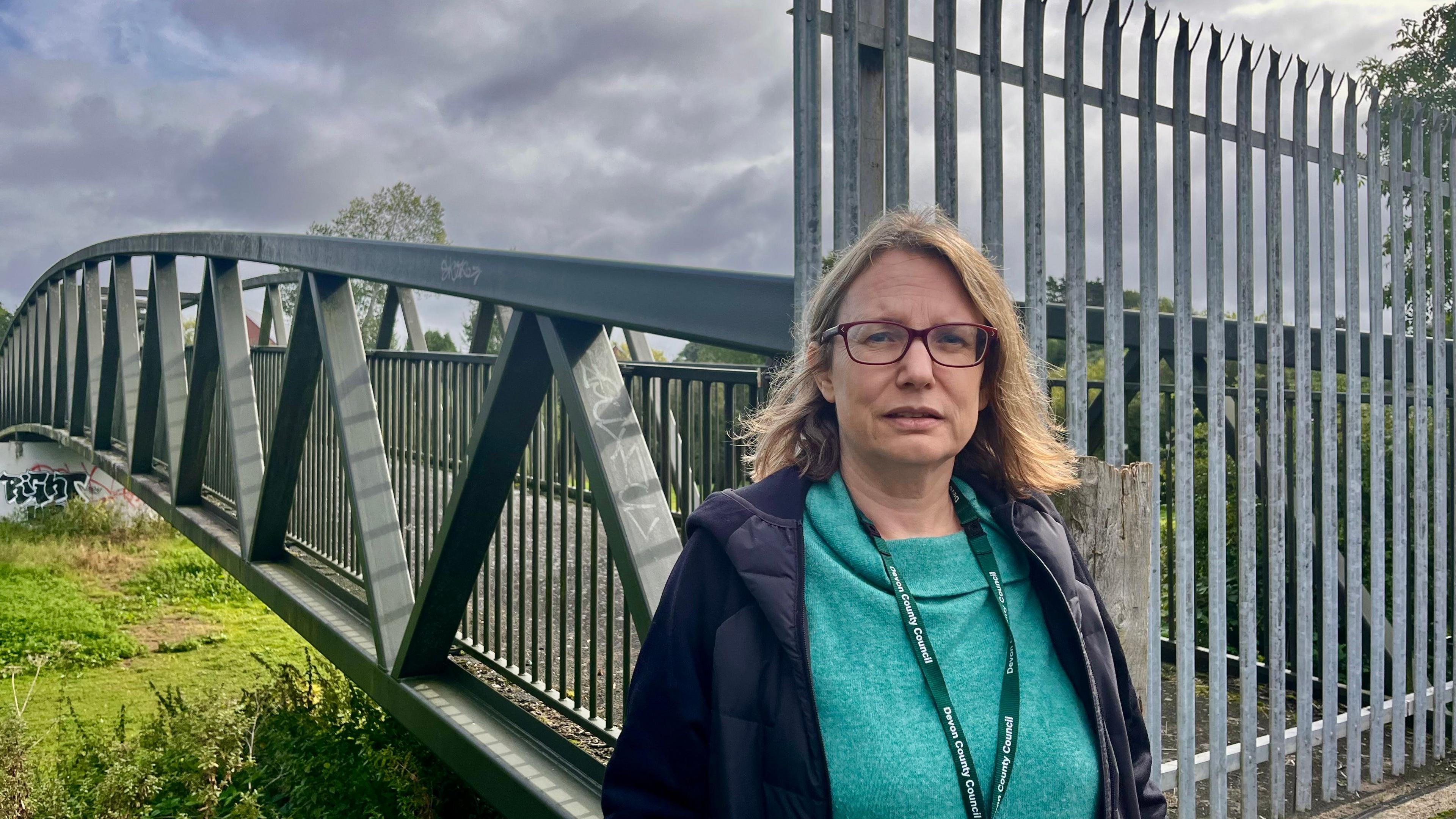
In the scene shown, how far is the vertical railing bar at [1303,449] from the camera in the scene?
14.5 ft

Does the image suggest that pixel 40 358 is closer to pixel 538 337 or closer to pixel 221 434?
pixel 221 434

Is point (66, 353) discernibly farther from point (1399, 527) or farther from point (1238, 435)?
point (1399, 527)

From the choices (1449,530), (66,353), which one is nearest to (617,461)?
(1449,530)

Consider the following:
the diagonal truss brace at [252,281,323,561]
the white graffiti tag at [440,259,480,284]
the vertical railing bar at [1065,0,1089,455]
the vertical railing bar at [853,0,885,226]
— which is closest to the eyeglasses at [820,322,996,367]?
the vertical railing bar at [853,0,885,226]

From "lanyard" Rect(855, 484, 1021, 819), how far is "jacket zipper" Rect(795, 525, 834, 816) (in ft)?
0.50

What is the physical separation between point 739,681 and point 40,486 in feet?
113

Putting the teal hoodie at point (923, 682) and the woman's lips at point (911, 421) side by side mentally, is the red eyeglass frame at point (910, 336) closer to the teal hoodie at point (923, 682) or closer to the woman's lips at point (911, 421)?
the woman's lips at point (911, 421)

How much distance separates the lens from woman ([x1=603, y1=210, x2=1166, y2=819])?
1561 mm

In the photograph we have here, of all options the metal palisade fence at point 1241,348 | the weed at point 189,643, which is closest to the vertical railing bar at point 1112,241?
the metal palisade fence at point 1241,348

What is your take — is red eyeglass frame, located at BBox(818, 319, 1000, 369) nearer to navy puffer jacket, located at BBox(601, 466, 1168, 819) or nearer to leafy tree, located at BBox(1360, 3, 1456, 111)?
navy puffer jacket, located at BBox(601, 466, 1168, 819)

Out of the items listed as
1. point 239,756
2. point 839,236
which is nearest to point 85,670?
point 239,756

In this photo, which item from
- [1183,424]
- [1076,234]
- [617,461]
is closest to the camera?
[1076,234]

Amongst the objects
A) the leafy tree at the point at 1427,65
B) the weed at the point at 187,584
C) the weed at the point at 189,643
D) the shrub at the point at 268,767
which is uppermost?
the leafy tree at the point at 1427,65

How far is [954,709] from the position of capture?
1.59m
